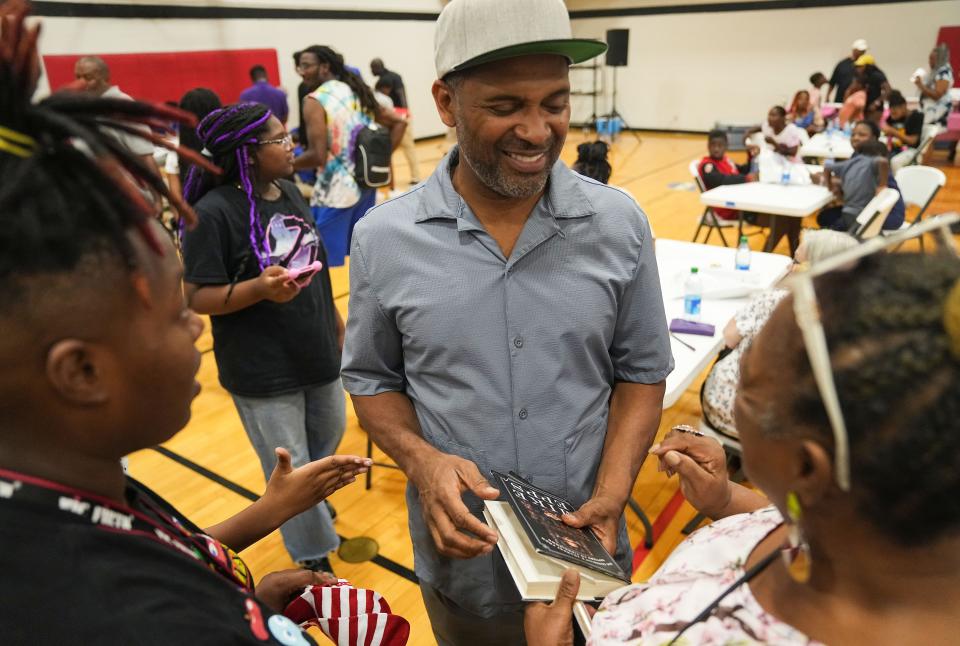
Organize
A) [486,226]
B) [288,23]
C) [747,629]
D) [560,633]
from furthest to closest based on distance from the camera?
[288,23] → [486,226] → [560,633] → [747,629]

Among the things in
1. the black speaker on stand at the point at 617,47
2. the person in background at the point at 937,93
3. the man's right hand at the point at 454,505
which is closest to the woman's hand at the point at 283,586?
the man's right hand at the point at 454,505

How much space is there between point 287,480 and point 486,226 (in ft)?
2.40

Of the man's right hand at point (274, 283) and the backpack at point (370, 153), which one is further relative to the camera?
the backpack at point (370, 153)

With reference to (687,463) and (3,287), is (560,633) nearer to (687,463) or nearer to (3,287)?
(687,463)

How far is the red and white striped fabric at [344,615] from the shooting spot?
1.27 m

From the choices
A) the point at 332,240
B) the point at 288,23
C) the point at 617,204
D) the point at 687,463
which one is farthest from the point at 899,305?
the point at 288,23

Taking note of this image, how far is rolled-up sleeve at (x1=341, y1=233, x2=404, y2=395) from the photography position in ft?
4.80

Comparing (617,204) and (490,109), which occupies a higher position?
(490,109)

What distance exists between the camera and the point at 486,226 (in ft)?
4.80

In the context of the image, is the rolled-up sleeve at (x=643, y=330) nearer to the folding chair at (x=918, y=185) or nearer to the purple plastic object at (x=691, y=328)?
the purple plastic object at (x=691, y=328)

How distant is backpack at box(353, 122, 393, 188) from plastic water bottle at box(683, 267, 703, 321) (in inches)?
91.6

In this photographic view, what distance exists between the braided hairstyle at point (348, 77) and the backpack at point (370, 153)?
0.22m

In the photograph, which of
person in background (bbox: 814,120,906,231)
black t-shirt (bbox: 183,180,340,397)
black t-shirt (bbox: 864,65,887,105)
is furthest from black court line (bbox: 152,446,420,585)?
black t-shirt (bbox: 864,65,887,105)

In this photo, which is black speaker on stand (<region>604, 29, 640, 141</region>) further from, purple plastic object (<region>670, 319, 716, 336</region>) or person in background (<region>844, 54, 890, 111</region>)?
purple plastic object (<region>670, 319, 716, 336</region>)
